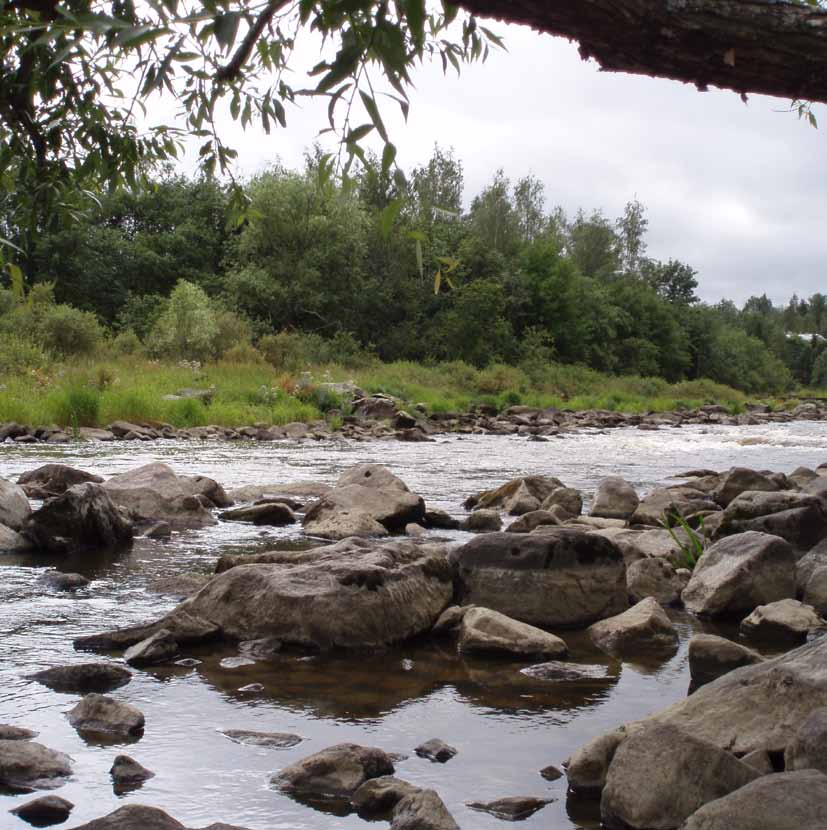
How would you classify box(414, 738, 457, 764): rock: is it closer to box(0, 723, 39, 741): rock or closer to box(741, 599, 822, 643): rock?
box(0, 723, 39, 741): rock

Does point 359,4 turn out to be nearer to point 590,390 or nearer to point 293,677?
point 293,677

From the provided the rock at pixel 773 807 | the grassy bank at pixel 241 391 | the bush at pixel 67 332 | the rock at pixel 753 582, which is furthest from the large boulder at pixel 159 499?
the bush at pixel 67 332

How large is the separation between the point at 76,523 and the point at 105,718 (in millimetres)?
3630

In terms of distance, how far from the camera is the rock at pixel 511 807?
2.79 m

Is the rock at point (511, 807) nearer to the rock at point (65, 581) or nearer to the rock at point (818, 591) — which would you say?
the rock at point (818, 591)

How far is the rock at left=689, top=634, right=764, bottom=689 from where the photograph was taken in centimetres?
418

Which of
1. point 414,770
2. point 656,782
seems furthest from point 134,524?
point 656,782

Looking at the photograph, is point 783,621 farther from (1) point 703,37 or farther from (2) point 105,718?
(1) point 703,37

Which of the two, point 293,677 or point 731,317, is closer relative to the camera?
point 293,677

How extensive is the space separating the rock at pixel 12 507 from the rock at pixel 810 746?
18.3ft

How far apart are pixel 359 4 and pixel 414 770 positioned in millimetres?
2276

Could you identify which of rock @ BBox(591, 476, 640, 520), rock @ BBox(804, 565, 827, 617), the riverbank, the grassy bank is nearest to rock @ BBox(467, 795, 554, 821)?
rock @ BBox(804, 565, 827, 617)

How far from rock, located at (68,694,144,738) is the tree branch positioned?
2.56 metres

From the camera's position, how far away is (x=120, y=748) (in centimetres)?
319
